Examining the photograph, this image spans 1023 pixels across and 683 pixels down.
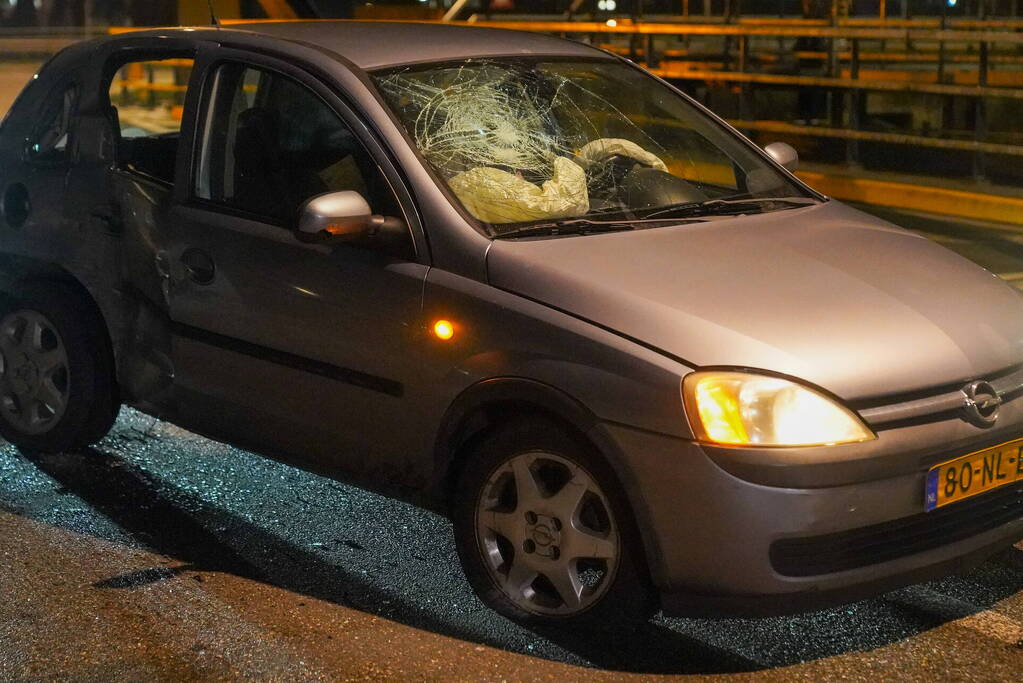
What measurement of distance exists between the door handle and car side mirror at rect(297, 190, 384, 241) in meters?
0.56

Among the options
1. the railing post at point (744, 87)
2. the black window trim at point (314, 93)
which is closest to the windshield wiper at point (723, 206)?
the black window trim at point (314, 93)

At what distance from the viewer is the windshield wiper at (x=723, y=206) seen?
15.1 feet

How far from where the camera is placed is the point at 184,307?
484cm

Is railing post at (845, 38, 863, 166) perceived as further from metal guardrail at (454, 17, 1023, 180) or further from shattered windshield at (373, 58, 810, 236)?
shattered windshield at (373, 58, 810, 236)

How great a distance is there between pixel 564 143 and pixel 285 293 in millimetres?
958

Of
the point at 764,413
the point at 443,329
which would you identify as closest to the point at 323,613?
the point at 443,329

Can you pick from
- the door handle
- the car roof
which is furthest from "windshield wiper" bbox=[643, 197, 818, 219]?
the door handle

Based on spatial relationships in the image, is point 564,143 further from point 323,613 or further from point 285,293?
point 323,613

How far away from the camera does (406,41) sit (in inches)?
194

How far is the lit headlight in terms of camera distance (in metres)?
3.61

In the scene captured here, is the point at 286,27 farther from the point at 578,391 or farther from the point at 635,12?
the point at 635,12

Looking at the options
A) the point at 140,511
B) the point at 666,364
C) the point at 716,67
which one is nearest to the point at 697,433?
the point at 666,364

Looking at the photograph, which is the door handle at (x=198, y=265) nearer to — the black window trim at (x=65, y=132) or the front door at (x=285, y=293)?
the front door at (x=285, y=293)

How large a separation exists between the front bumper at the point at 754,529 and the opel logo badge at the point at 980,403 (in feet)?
0.20
